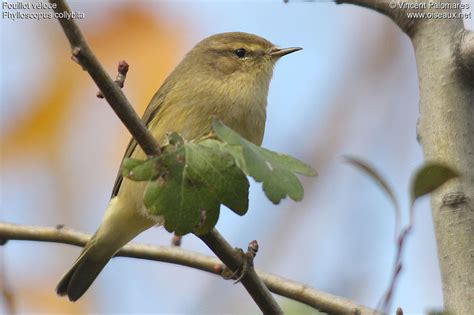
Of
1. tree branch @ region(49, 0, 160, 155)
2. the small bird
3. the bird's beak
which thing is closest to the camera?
tree branch @ region(49, 0, 160, 155)

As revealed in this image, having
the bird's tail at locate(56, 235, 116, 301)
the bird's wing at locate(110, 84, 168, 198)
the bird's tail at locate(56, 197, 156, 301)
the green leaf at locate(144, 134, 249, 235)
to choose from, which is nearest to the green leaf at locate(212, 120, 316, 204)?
the green leaf at locate(144, 134, 249, 235)

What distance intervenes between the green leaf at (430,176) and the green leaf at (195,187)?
1.58 feet

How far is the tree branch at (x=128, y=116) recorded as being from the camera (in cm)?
178

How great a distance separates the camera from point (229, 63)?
3.93 metres

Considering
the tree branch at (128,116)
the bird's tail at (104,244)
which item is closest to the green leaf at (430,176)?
the tree branch at (128,116)

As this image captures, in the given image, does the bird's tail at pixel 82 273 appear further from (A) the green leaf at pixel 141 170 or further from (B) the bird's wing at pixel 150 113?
(A) the green leaf at pixel 141 170

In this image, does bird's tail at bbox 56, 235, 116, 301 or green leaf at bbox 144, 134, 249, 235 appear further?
bird's tail at bbox 56, 235, 116, 301

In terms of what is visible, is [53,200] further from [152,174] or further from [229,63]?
[152,174]

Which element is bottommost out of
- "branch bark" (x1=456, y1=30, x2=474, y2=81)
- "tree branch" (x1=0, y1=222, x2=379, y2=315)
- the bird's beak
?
"tree branch" (x1=0, y1=222, x2=379, y2=315)

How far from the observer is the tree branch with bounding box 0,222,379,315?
2.55 meters

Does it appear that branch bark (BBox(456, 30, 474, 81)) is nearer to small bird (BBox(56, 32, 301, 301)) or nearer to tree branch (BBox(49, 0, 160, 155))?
tree branch (BBox(49, 0, 160, 155))

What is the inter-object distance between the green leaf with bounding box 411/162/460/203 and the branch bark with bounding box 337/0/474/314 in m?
0.54

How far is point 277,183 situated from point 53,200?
4250 mm

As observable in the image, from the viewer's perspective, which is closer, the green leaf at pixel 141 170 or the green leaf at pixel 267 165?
the green leaf at pixel 267 165
